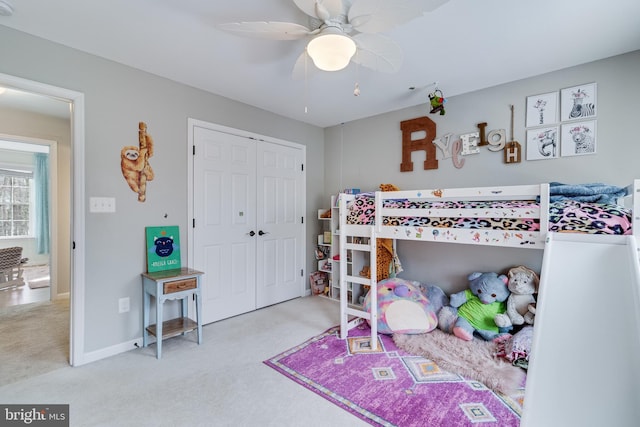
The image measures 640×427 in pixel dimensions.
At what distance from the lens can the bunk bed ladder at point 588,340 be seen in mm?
1062

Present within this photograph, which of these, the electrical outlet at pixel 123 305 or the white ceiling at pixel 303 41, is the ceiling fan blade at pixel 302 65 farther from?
the electrical outlet at pixel 123 305

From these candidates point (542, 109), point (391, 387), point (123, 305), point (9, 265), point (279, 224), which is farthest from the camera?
point (9, 265)

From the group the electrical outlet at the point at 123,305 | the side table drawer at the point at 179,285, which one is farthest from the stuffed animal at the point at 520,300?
the electrical outlet at the point at 123,305

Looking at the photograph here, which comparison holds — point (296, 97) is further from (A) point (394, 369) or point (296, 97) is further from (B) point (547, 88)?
(A) point (394, 369)

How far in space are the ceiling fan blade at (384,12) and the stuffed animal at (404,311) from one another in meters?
2.26

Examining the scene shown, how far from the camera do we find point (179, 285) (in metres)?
2.48

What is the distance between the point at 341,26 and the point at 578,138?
2.22m

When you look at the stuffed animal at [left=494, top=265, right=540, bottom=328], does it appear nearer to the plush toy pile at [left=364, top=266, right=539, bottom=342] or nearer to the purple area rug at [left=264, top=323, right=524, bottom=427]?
A: the plush toy pile at [left=364, top=266, right=539, bottom=342]

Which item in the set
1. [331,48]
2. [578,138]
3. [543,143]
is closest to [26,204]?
[331,48]

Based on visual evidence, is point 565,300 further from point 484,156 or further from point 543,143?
point 484,156

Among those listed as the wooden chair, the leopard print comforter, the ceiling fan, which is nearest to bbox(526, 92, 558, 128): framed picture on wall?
the leopard print comforter

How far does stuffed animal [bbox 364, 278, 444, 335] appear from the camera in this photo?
2.69 m

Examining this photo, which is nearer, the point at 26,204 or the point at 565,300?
the point at 565,300

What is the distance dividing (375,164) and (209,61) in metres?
2.17
